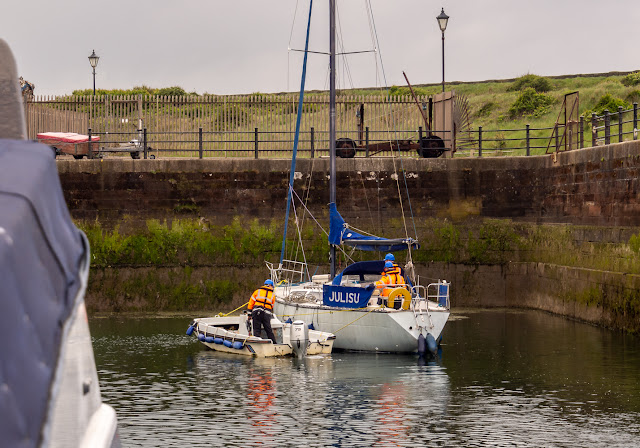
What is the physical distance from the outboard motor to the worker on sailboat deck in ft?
5.36

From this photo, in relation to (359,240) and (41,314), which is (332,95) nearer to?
(359,240)

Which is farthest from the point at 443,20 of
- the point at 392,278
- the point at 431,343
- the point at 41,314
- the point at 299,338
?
the point at 41,314

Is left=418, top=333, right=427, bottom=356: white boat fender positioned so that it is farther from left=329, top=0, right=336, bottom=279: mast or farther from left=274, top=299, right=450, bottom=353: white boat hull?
left=329, top=0, right=336, bottom=279: mast

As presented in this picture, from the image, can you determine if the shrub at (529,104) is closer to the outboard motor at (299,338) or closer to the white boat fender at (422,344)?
the white boat fender at (422,344)

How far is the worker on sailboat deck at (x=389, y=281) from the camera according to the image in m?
20.0

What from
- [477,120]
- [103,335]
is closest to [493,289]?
[103,335]

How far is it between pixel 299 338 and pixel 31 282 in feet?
57.0

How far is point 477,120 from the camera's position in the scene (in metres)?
64.6

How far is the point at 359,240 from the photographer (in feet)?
74.5

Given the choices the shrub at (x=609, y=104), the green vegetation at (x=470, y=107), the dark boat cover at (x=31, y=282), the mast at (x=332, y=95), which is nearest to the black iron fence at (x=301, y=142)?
the green vegetation at (x=470, y=107)

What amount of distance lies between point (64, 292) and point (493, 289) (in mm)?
26442

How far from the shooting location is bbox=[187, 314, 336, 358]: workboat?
20.0 m

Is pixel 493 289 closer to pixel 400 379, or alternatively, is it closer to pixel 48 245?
pixel 400 379

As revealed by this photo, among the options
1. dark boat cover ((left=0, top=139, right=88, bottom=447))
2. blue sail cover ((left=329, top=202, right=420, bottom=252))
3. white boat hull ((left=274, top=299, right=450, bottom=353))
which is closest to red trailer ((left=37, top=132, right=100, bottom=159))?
blue sail cover ((left=329, top=202, right=420, bottom=252))
